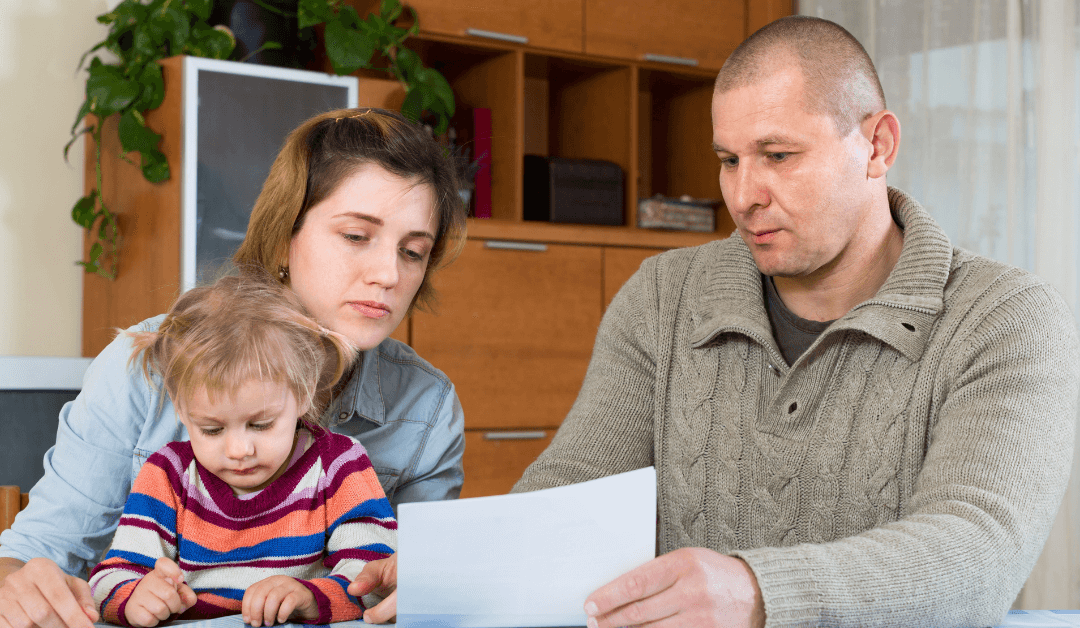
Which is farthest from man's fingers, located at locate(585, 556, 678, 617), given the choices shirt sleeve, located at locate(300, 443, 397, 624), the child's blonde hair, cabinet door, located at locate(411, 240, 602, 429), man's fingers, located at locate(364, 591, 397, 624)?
cabinet door, located at locate(411, 240, 602, 429)

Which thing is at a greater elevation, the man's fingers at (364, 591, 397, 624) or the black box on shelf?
the black box on shelf

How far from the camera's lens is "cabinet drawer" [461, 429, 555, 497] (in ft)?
8.64

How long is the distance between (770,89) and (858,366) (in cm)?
37

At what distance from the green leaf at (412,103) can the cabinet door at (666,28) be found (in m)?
0.62

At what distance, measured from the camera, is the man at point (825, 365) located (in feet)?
3.29

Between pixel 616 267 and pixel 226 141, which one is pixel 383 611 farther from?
pixel 616 267

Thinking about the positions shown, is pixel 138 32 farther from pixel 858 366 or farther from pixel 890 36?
pixel 890 36

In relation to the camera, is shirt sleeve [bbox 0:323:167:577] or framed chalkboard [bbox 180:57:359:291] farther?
framed chalkboard [bbox 180:57:359:291]

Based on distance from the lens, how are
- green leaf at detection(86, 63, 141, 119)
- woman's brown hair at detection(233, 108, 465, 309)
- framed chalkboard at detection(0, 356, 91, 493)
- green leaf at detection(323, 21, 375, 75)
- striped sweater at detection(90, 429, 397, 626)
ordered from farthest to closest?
green leaf at detection(323, 21, 375, 75), green leaf at detection(86, 63, 141, 119), framed chalkboard at detection(0, 356, 91, 493), woman's brown hair at detection(233, 108, 465, 309), striped sweater at detection(90, 429, 397, 626)

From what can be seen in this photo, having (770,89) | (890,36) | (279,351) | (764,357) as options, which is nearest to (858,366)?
(764,357)

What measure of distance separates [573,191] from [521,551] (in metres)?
2.11

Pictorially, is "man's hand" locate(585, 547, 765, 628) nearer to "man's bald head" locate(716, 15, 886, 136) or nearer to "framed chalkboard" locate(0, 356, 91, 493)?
"man's bald head" locate(716, 15, 886, 136)

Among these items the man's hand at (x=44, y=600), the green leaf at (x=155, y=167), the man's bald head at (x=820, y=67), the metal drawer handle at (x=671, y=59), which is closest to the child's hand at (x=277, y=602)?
the man's hand at (x=44, y=600)

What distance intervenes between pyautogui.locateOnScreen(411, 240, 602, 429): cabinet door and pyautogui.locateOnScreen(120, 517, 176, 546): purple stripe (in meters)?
1.58
